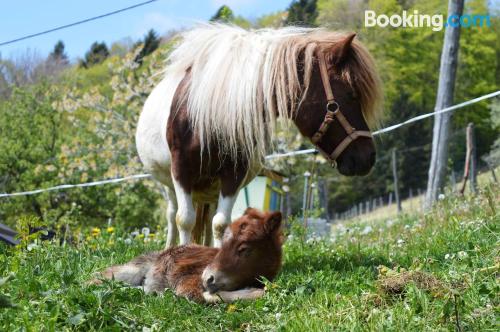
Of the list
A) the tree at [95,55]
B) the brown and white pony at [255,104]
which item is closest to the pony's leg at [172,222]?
the brown and white pony at [255,104]

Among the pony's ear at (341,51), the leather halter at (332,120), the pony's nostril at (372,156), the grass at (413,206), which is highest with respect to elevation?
the pony's ear at (341,51)

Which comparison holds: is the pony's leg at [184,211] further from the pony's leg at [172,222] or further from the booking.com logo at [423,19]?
the booking.com logo at [423,19]

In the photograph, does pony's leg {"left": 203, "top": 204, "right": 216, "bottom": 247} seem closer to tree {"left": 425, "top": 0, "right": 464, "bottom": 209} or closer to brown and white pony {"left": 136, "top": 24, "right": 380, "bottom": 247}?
brown and white pony {"left": 136, "top": 24, "right": 380, "bottom": 247}

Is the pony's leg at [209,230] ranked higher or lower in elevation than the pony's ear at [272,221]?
lower

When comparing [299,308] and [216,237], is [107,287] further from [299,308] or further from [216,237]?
[216,237]

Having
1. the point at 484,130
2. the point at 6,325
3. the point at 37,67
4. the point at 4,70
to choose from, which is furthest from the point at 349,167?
the point at 484,130

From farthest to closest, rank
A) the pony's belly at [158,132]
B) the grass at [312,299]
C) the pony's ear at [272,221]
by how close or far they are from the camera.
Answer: the pony's belly at [158,132]
the pony's ear at [272,221]
the grass at [312,299]

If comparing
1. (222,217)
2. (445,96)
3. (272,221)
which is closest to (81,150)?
(445,96)

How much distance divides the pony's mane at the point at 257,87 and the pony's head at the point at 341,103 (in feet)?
0.04

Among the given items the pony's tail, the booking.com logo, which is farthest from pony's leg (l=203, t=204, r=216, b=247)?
the booking.com logo

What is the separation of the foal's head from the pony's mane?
2.87ft

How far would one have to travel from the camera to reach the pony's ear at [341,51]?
5.46 m

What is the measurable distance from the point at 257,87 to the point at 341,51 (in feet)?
2.51

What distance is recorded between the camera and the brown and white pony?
18.0 feet
